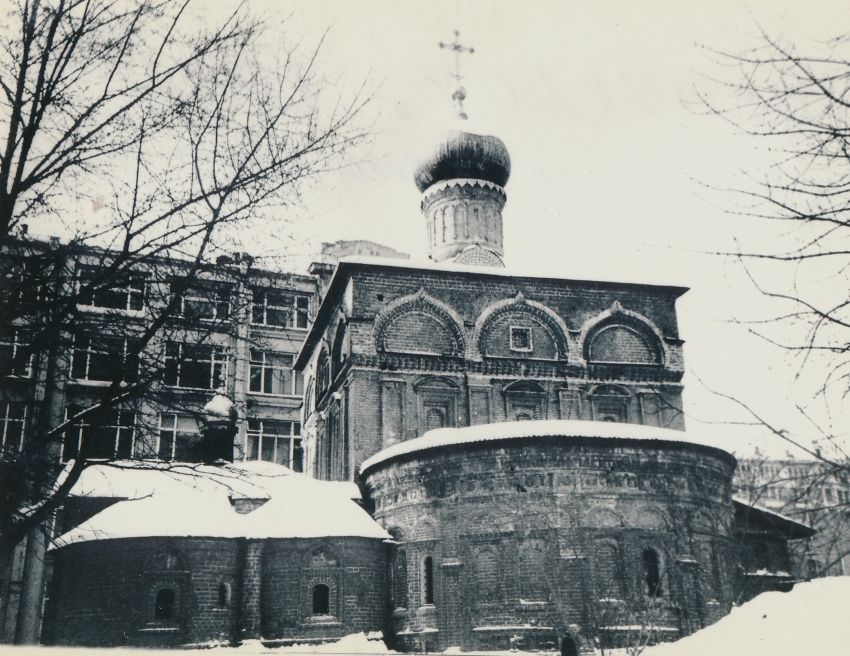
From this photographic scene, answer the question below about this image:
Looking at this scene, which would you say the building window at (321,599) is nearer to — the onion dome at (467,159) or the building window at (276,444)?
the onion dome at (467,159)

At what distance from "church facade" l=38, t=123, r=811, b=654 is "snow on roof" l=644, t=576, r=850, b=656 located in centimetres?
396

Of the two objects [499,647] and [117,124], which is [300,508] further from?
[117,124]

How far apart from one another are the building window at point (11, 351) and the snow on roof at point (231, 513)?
10.9 meters

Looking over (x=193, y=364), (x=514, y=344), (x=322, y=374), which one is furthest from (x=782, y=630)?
(x=322, y=374)

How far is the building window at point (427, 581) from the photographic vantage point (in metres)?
17.6

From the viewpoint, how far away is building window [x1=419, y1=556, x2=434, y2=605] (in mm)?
17594

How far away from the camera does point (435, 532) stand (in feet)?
58.4

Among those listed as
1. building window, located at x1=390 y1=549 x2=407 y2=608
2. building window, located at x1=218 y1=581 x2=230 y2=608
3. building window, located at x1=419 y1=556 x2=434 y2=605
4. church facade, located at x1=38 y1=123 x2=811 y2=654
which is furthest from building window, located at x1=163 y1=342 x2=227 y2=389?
building window, located at x1=390 y1=549 x2=407 y2=608

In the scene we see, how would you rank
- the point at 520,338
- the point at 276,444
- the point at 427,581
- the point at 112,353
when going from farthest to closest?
the point at 276,444, the point at 520,338, the point at 427,581, the point at 112,353

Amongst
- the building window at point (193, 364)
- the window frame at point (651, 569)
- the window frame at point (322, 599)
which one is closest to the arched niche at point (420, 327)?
the window frame at point (322, 599)

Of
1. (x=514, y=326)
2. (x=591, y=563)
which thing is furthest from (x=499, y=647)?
(x=514, y=326)

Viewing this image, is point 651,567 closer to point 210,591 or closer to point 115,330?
point 210,591

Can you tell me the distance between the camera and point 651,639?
15.8 metres

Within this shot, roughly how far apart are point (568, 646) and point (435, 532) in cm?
352
